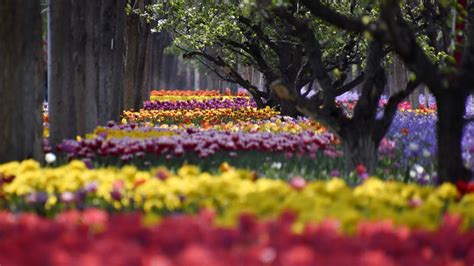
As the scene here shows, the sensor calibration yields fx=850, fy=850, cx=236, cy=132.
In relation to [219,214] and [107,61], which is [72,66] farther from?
[219,214]

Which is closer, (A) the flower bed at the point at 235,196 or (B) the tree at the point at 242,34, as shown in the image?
(A) the flower bed at the point at 235,196

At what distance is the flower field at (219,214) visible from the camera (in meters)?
A: 3.49

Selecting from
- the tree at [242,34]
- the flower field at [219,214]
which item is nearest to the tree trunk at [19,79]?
the flower field at [219,214]

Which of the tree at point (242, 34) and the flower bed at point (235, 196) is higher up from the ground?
the tree at point (242, 34)

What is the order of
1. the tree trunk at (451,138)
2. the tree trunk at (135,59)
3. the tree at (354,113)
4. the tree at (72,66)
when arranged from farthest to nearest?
the tree trunk at (135,59) < the tree at (72,66) < the tree at (354,113) < the tree trunk at (451,138)

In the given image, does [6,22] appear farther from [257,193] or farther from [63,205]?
[257,193]

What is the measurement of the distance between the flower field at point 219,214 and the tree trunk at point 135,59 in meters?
14.3

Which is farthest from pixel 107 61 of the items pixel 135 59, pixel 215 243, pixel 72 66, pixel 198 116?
pixel 215 243

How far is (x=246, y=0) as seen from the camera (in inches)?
468

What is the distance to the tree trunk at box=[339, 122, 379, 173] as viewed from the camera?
8555mm

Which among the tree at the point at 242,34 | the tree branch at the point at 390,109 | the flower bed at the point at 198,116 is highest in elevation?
the tree at the point at 242,34

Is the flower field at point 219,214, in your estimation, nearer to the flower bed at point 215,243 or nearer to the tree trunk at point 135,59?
the flower bed at point 215,243

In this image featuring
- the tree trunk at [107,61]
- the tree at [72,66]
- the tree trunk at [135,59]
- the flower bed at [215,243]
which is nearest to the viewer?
the flower bed at [215,243]

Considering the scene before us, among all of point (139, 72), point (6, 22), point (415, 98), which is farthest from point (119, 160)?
point (415, 98)
